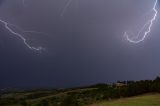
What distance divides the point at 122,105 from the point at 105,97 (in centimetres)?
Result: 1037

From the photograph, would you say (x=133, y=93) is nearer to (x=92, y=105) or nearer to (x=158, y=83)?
(x=158, y=83)

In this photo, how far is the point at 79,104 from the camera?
41469 millimetres

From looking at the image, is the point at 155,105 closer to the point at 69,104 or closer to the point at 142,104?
the point at 142,104

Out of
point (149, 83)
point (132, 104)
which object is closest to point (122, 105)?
point (132, 104)

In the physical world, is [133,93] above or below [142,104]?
above

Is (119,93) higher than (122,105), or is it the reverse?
(119,93)

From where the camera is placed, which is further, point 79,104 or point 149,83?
point 149,83

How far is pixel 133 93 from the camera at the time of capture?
143ft

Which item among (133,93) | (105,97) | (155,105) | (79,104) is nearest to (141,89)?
(133,93)

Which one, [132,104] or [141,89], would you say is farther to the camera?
[141,89]

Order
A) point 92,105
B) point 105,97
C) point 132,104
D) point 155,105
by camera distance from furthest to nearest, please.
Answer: point 105,97, point 92,105, point 132,104, point 155,105

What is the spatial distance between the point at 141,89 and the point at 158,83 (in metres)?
2.21

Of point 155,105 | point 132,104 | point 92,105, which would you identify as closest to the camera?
point 155,105

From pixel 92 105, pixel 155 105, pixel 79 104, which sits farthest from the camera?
pixel 79 104
